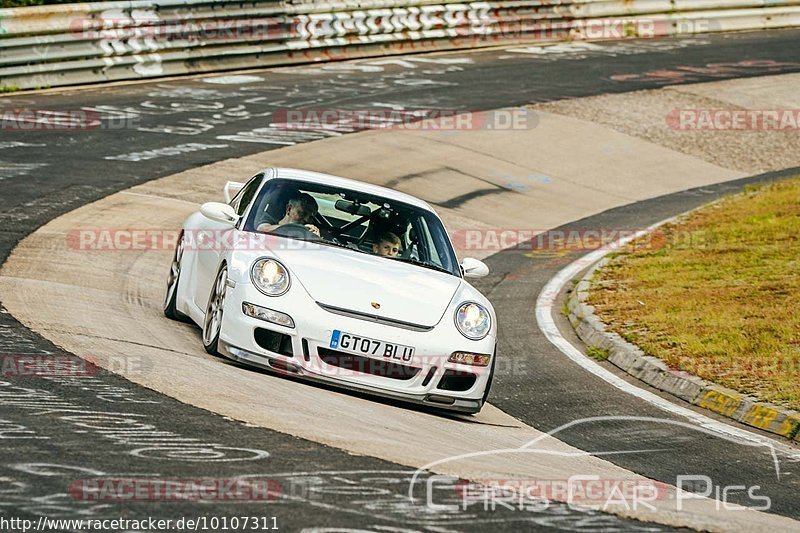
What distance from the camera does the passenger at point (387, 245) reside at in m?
9.09

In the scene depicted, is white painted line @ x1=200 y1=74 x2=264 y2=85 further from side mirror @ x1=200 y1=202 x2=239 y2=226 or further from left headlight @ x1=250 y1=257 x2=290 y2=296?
left headlight @ x1=250 y1=257 x2=290 y2=296

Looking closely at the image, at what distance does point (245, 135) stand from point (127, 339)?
11472 millimetres

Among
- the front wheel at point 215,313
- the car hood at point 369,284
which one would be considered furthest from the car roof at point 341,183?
the front wheel at point 215,313

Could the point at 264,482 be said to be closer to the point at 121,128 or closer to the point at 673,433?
the point at 673,433

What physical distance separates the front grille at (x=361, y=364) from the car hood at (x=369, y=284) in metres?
0.29

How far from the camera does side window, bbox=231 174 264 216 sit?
378 inches

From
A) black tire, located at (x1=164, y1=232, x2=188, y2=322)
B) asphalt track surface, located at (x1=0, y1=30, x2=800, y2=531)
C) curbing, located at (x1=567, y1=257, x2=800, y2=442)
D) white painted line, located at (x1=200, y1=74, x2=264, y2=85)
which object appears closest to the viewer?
asphalt track surface, located at (x1=0, y1=30, x2=800, y2=531)

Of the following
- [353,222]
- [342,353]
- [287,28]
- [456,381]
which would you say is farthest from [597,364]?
[287,28]

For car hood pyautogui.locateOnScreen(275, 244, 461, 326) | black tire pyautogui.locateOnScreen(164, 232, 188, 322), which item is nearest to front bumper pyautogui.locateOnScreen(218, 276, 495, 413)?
car hood pyautogui.locateOnScreen(275, 244, 461, 326)

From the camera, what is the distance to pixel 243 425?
6461 millimetres

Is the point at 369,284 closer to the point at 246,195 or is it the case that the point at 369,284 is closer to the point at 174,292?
the point at 246,195

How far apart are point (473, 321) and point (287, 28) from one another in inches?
703

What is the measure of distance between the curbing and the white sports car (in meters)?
1.99

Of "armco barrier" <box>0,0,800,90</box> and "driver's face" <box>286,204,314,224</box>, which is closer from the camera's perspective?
"driver's face" <box>286,204,314,224</box>
